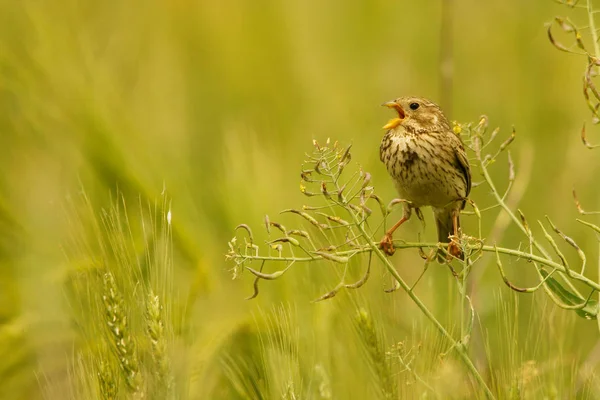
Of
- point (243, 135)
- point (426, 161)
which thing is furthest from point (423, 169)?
point (243, 135)

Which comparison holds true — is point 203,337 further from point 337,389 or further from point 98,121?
point 98,121

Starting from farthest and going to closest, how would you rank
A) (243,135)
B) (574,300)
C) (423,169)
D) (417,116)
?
(243,135), (417,116), (423,169), (574,300)

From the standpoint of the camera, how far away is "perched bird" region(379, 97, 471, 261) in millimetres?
3162

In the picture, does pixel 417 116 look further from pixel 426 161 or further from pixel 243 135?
pixel 243 135

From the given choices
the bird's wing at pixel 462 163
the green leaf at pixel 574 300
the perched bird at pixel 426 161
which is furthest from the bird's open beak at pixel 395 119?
the green leaf at pixel 574 300

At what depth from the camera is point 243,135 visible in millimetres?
3973

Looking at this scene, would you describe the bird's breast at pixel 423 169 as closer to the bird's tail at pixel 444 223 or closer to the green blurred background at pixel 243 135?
the bird's tail at pixel 444 223

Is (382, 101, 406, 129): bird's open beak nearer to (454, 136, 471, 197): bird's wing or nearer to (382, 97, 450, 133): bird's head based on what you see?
(382, 97, 450, 133): bird's head

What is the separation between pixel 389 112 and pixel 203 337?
2.07 m

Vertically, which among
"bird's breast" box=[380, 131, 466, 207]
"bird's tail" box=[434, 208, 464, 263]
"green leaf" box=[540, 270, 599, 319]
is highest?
"bird's breast" box=[380, 131, 466, 207]

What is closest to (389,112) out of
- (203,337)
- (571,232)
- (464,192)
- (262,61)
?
(262,61)

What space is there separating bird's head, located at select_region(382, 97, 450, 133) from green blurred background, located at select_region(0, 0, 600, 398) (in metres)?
0.28

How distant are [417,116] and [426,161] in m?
0.17

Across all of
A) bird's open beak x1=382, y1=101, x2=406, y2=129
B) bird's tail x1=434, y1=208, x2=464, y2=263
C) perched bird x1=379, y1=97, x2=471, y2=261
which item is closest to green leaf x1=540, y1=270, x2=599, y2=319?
perched bird x1=379, y1=97, x2=471, y2=261
